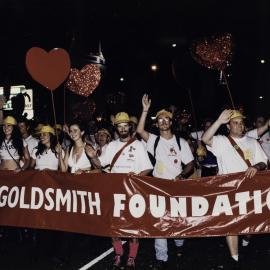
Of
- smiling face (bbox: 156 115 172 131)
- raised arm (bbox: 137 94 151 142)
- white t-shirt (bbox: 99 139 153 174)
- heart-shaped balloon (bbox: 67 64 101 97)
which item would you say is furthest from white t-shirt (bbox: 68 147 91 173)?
heart-shaped balloon (bbox: 67 64 101 97)

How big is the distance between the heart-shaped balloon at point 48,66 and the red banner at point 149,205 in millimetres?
1673

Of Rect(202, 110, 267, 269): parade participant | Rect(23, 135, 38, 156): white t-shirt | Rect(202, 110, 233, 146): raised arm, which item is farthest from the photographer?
Rect(23, 135, 38, 156): white t-shirt

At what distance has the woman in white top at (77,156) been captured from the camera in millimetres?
6652

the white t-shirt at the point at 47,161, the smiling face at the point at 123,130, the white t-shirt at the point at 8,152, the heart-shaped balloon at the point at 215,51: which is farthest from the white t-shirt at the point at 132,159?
the heart-shaped balloon at the point at 215,51

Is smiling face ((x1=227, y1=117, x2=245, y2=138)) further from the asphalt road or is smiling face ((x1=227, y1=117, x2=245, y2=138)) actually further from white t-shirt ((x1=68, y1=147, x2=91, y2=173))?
white t-shirt ((x1=68, y1=147, x2=91, y2=173))

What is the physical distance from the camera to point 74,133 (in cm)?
670

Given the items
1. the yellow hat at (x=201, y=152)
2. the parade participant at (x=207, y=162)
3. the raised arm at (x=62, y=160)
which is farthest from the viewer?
the parade participant at (x=207, y=162)

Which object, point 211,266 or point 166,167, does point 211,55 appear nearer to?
point 166,167

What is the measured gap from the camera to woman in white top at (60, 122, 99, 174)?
6652mm

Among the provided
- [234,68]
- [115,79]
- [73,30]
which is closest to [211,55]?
[73,30]

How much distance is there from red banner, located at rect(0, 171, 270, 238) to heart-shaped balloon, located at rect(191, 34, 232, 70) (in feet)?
11.4

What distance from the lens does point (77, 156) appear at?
22.0 feet

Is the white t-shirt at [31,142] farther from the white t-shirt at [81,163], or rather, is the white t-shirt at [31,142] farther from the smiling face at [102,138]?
the white t-shirt at [81,163]

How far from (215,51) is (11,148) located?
4251 millimetres
